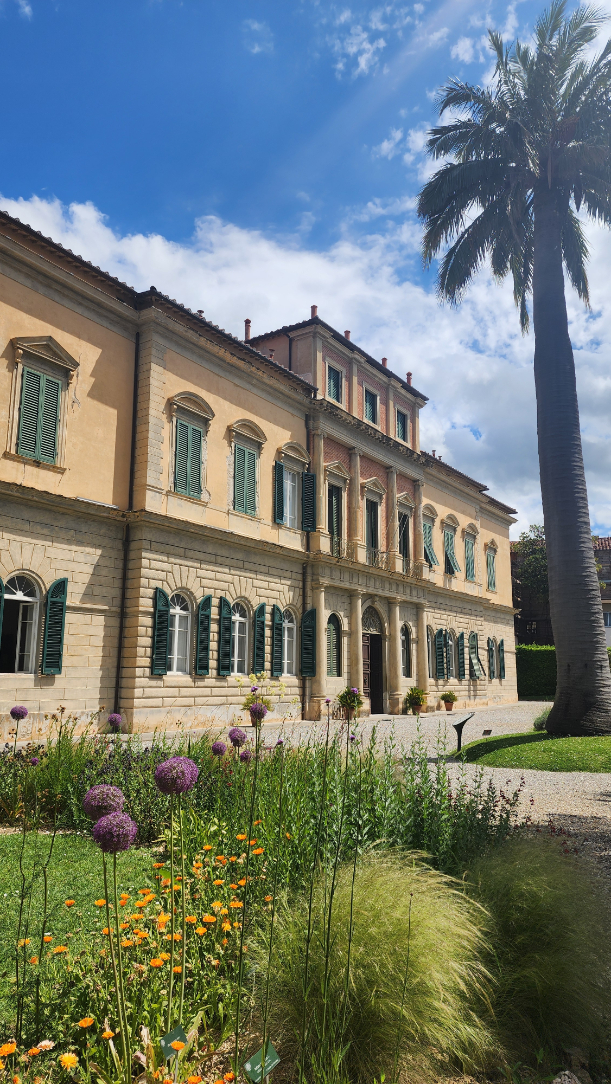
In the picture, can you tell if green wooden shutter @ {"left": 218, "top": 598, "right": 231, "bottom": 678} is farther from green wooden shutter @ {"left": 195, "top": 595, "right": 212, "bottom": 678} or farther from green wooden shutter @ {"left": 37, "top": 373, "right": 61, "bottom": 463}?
green wooden shutter @ {"left": 37, "top": 373, "right": 61, "bottom": 463}

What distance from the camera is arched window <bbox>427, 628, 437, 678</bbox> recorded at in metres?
29.0

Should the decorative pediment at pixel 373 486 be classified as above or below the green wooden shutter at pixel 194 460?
above

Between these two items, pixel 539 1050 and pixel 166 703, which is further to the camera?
pixel 166 703

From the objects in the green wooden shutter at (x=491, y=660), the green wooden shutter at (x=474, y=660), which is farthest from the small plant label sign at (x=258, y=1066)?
the green wooden shutter at (x=491, y=660)

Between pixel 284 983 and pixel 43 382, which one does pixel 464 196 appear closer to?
pixel 43 382

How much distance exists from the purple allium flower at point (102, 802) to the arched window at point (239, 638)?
53.1 ft

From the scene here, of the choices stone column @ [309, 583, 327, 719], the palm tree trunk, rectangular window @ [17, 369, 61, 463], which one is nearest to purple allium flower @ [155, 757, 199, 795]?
rectangular window @ [17, 369, 61, 463]

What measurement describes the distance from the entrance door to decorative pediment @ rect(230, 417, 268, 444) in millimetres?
8497

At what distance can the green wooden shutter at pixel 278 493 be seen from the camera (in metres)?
20.7

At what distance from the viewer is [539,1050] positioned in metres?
3.07

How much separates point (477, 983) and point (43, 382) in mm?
13915

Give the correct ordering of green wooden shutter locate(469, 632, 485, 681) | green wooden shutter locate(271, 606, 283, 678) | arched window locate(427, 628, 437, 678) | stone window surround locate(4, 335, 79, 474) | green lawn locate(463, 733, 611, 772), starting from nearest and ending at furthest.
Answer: green lawn locate(463, 733, 611, 772) < stone window surround locate(4, 335, 79, 474) < green wooden shutter locate(271, 606, 283, 678) < arched window locate(427, 628, 437, 678) < green wooden shutter locate(469, 632, 485, 681)

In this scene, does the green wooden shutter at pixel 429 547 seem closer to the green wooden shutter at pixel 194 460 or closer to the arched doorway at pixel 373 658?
the arched doorway at pixel 373 658

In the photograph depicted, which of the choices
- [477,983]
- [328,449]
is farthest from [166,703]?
[477,983]
